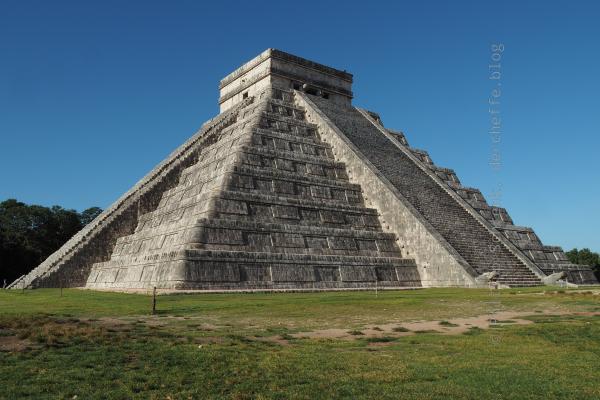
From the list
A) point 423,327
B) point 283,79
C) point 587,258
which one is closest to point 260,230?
point 423,327

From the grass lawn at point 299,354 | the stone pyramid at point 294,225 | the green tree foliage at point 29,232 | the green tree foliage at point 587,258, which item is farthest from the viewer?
the green tree foliage at point 587,258

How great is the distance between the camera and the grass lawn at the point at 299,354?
6410 mm

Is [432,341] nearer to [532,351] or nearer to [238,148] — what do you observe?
[532,351]

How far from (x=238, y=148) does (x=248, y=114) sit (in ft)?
32.3

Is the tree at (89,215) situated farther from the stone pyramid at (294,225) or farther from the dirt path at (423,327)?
the dirt path at (423,327)

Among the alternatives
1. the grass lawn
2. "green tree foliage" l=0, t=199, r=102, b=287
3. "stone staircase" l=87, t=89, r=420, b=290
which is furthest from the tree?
the grass lawn

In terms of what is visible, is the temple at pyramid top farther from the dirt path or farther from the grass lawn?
the dirt path

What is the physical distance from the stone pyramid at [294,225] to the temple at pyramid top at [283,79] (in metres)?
4.88

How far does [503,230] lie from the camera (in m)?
34.0

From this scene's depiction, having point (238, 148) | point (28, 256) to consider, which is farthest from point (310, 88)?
point (28, 256)

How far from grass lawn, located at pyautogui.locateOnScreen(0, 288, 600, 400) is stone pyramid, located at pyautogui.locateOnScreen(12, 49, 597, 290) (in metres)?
8.91

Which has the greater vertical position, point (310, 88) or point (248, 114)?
point (310, 88)

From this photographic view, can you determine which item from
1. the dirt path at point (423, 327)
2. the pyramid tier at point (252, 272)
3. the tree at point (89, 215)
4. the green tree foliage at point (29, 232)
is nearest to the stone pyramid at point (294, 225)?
the pyramid tier at point (252, 272)

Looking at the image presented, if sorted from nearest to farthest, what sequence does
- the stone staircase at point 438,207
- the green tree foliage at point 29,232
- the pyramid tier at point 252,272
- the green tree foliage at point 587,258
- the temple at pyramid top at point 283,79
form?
the pyramid tier at point 252,272
the stone staircase at point 438,207
the temple at pyramid top at point 283,79
the green tree foliage at point 29,232
the green tree foliage at point 587,258
